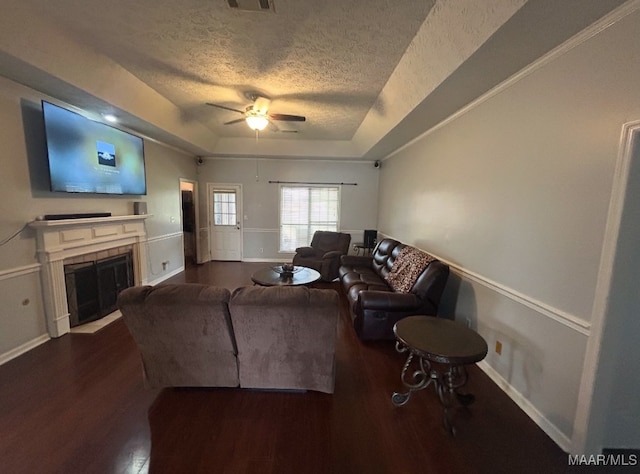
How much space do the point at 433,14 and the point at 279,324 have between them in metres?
2.50

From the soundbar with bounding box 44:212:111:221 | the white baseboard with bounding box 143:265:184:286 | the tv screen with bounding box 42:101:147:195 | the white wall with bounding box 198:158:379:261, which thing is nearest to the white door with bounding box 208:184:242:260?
the white wall with bounding box 198:158:379:261

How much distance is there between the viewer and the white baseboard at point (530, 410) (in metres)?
1.70

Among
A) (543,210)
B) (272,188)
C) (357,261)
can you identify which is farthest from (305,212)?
(543,210)

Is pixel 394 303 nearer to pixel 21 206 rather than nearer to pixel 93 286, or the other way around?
pixel 93 286

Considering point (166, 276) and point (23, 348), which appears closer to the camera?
point (23, 348)

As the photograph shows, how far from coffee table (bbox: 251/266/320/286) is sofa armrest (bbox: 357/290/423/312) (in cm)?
89

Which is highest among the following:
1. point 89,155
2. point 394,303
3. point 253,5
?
point 253,5

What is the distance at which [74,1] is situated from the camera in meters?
1.93

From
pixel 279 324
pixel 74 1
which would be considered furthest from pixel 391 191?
pixel 74 1

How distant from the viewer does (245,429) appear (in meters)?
1.80

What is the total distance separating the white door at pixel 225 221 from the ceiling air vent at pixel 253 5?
195 inches

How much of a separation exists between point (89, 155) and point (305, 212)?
14.2 feet

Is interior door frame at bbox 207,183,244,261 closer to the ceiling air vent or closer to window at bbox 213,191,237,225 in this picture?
window at bbox 213,191,237,225

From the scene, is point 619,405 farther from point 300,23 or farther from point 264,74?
point 264,74
